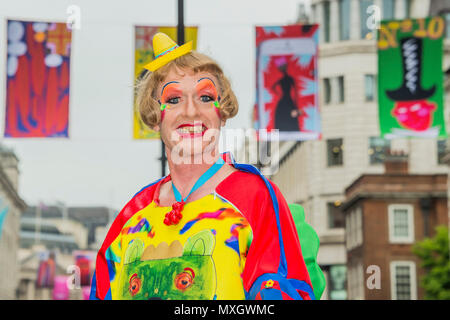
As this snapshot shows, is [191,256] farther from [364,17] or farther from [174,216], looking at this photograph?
[364,17]

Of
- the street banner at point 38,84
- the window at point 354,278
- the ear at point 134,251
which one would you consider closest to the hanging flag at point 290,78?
the street banner at point 38,84

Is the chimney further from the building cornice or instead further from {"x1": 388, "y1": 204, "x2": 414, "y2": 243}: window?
{"x1": 388, "y1": 204, "x2": 414, "y2": 243}: window

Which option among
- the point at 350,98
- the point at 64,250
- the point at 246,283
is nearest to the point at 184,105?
the point at 246,283

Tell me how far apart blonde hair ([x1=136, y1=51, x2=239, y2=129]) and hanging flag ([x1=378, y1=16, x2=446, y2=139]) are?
14878 millimetres

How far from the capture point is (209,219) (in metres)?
3.50

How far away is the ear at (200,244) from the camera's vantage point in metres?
3.41

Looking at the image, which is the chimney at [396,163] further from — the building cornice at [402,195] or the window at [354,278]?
the window at [354,278]

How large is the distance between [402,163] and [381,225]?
598cm

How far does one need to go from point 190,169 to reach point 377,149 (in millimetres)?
72564

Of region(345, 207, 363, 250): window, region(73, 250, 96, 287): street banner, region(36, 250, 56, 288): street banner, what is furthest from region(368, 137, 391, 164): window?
region(36, 250, 56, 288): street banner

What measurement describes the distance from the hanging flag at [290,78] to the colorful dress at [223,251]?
47.3ft

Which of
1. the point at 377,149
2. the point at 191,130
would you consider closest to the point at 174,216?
the point at 191,130

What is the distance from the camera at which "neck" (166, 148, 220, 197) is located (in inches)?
146

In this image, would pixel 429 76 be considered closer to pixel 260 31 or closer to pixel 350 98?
pixel 260 31
